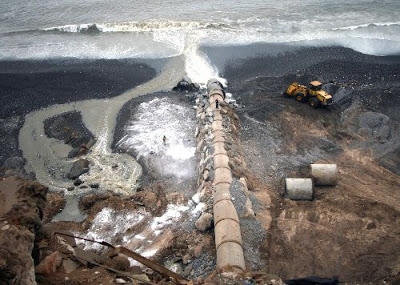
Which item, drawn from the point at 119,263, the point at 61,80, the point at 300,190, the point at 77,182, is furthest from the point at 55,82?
Result: the point at 300,190

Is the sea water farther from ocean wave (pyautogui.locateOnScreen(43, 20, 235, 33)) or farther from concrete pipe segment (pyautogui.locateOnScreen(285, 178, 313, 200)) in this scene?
concrete pipe segment (pyautogui.locateOnScreen(285, 178, 313, 200))

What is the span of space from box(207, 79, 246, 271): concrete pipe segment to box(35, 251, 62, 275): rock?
5.12 metres

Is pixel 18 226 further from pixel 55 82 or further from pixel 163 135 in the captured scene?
pixel 55 82

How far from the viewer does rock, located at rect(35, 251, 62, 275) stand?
9195mm

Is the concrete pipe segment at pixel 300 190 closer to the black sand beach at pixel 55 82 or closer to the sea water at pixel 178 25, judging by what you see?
the black sand beach at pixel 55 82

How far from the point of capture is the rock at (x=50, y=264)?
9.20 meters

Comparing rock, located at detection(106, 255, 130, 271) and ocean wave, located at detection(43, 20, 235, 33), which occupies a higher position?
ocean wave, located at detection(43, 20, 235, 33)

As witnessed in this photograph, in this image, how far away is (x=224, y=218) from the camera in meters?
14.1

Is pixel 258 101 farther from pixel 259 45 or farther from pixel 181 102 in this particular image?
pixel 259 45

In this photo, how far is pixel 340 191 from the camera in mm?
16688

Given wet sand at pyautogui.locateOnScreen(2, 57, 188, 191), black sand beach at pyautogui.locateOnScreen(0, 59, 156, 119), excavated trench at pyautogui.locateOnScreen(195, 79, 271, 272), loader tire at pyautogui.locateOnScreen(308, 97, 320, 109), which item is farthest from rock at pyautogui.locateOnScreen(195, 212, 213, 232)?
black sand beach at pyautogui.locateOnScreen(0, 59, 156, 119)

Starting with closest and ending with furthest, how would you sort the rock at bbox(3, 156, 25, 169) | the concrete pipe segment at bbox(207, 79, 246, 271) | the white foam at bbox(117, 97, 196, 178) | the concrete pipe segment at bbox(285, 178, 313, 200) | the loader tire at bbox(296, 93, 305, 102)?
the concrete pipe segment at bbox(207, 79, 246, 271), the concrete pipe segment at bbox(285, 178, 313, 200), the white foam at bbox(117, 97, 196, 178), the rock at bbox(3, 156, 25, 169), the loader tire at bbox(296, 93, 305, 102)

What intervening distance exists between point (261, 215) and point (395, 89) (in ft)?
44.4

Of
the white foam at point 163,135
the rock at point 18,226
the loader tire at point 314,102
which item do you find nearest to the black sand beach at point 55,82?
the white foam at point 163,135
